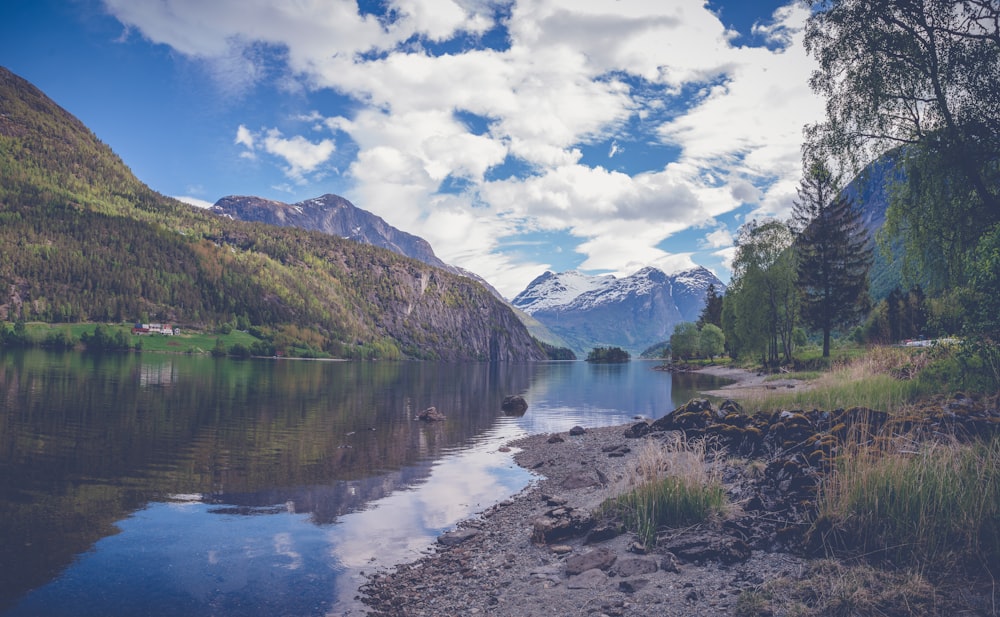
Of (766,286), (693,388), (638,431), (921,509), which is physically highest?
(766,286)

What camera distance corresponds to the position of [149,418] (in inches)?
1661

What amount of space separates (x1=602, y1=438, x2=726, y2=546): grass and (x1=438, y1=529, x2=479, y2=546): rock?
497 centimetres

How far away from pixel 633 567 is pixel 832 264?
76.0 m

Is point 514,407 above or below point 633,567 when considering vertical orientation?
below

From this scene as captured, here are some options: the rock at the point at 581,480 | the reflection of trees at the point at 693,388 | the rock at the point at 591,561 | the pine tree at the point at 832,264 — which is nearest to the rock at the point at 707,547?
the rock at the point at 591,561

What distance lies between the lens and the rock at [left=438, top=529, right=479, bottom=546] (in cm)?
1812

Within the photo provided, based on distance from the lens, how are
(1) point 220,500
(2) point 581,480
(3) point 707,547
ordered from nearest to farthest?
(3) point 707,547
(1) point 220,500
(2) point 581,480

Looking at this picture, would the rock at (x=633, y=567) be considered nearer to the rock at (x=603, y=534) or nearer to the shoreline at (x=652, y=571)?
the shoreline at (x=652, y=571)

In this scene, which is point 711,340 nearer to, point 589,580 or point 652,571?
point 652,571

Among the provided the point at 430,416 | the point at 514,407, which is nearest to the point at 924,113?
the point at 430,416

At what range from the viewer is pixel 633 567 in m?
13.0

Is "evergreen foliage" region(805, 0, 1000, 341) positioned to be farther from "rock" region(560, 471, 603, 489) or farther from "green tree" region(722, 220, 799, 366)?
"green tree" region(722, 220, 799, 366)

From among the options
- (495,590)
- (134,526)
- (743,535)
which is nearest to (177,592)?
(134,526)

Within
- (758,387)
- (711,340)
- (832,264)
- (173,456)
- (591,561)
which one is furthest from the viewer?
(711,340)
